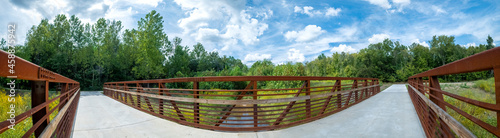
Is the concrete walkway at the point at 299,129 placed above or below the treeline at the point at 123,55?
below

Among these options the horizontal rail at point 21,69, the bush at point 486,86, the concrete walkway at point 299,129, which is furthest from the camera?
the bush at point 486,86

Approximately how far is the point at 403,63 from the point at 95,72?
193 feet

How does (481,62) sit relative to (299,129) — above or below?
above

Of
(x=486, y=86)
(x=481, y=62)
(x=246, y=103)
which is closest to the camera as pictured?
(x=481, y=62)

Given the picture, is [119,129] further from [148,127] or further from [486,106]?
[486,106]

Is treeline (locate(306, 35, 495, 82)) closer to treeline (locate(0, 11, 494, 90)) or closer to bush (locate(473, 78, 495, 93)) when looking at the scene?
treeline (locate(0, 11, 494, 90))

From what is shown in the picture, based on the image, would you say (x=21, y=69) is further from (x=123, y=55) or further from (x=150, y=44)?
(x=123, y=55)

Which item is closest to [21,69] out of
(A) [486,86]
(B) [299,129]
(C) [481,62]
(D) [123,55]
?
(C) [481,62]

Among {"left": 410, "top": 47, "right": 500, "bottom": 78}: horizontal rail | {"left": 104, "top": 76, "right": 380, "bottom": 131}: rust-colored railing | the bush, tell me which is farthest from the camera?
the bush

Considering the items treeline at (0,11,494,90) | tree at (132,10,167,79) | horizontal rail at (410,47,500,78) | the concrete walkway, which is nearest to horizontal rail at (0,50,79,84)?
the concrete walkway

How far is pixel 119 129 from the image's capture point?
4.39m

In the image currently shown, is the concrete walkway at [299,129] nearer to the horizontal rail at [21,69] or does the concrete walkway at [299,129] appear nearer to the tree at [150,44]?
the horizontal rail at [21,69]

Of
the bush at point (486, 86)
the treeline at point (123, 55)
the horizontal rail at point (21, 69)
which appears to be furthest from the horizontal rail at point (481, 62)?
the treeline at point (123, 55)

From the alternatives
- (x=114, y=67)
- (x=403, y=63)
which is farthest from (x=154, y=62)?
(x=403, y=63)
